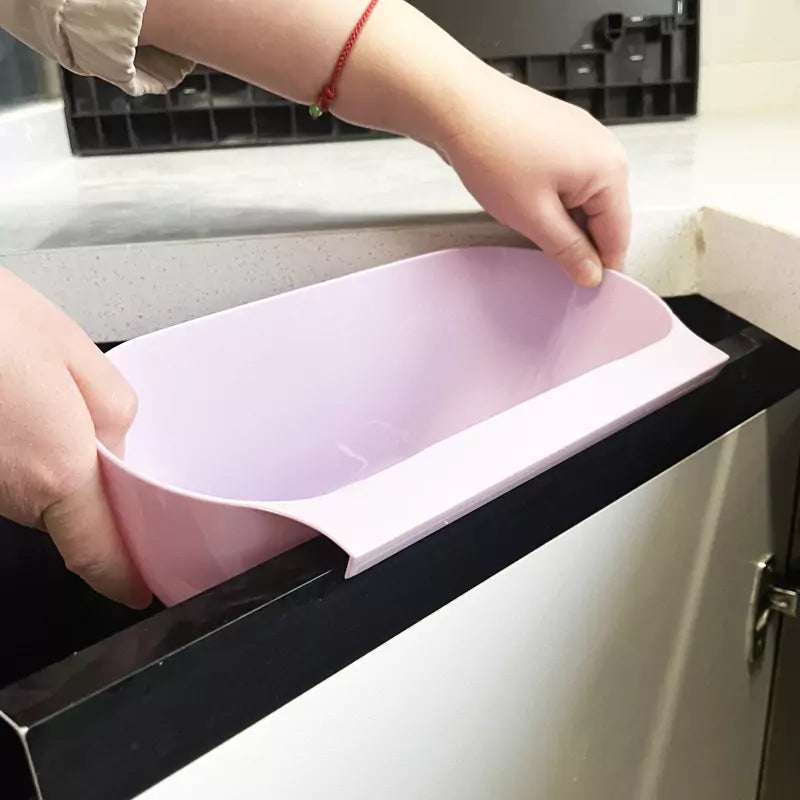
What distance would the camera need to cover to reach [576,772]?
430 mm

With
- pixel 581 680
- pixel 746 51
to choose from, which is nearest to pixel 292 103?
pixel 746 51

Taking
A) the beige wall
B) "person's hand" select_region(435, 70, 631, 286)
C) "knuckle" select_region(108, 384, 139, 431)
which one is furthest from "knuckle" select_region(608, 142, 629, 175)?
the beige wall

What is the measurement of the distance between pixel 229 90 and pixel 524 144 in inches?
16.9

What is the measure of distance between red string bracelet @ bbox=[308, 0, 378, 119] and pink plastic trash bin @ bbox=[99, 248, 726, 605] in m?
0.10

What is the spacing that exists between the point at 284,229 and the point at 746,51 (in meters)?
0.70

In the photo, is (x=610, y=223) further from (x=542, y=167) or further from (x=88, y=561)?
(x=88, y=561)

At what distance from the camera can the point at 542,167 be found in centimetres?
48

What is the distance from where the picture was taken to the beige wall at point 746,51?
0.97 meters

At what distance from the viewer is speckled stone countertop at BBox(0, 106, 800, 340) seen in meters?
0.50

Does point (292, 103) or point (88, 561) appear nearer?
point (88, 561)

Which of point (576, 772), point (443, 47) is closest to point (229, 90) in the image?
point (443, 47)

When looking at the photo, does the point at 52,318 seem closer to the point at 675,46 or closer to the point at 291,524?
the point at 291,524

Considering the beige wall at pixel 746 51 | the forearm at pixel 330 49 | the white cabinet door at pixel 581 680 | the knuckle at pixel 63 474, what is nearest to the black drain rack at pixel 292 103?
the beige wall at pixel 746 51

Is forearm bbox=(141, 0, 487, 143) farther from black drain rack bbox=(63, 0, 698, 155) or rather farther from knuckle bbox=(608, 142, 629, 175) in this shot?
black drain rack bbox=(63, 0, 698, 155)
